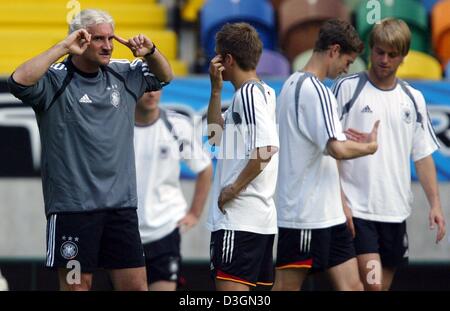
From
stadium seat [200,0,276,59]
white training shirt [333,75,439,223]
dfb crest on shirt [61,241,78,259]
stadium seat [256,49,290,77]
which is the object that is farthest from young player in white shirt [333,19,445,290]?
stadium seat [200,0,276,59]

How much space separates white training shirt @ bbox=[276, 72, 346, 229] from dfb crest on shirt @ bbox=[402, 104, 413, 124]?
2.34 ft

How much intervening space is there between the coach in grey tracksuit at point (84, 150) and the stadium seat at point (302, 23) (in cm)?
453

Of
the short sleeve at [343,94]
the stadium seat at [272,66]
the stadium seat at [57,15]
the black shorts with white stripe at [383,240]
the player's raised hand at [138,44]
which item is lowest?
the black shorts with white stripe at [383,240]

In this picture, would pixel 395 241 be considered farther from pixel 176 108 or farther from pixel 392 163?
pixel 176 108

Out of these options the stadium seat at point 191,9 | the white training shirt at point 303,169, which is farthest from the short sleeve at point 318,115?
the stadium seat at point 191,9

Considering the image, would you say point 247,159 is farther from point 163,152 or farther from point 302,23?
point 302,23

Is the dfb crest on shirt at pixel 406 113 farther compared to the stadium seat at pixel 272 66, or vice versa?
the stadium seat at pixel 272 66

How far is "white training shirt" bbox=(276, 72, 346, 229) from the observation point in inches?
280

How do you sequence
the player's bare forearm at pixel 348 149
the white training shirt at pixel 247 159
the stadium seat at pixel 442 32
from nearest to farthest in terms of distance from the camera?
1. the white training shirt at pixel 247 159
2. the player's bare forearm at pixel 348 149
3. the stadium seat at pixel 442 32

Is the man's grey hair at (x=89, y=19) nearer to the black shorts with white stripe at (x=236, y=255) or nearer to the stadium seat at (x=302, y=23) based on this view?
the black shorts with white stripe at (x=236, y=255)

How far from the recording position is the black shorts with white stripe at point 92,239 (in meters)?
6.64

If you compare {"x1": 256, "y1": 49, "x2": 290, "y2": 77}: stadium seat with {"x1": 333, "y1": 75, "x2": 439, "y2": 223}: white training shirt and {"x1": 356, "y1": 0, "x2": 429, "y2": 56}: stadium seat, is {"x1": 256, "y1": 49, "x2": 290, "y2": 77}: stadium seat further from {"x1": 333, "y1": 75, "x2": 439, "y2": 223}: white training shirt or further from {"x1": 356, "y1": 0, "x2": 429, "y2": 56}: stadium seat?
{"x1": 333, "y1": 75, "x2": 439, "y2": 223}: white training shirt

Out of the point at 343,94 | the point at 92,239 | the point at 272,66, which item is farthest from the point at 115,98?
the point at 272,66
